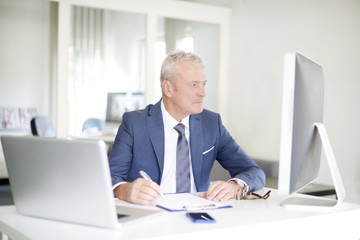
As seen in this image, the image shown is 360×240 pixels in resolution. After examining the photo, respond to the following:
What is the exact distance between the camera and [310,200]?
1.86 metres

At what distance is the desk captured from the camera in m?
1.21

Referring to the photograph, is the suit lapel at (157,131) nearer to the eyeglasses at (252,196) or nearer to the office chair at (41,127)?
the eyeglasses at (252,196)

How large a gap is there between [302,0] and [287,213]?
3.59 m

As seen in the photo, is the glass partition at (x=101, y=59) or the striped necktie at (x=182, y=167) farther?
the glass partition at (x=101, y=59)

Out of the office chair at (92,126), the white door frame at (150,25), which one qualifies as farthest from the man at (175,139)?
the office chair at (92,126)

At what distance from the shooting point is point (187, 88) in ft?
7.65

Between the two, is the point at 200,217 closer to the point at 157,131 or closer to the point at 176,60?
the point at 157,131

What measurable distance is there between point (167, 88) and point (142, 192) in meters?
0.89

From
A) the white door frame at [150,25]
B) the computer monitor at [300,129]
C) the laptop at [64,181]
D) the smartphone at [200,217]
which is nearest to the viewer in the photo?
the laptop at [64,181]

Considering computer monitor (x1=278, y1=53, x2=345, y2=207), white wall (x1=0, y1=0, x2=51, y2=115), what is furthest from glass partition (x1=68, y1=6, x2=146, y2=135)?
computer monitor (x1=278, y1=53, x2=345, y2=207)

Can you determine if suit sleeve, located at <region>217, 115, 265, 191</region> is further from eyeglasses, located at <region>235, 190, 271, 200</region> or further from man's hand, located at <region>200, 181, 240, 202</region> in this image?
man's hand, located at <region>200, 181, 240, 202</region>

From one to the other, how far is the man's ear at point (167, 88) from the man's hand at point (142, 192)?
0.79 m

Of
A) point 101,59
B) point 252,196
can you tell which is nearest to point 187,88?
point 252,196

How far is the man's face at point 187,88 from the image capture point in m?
2.29
